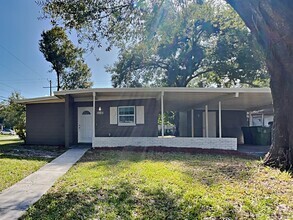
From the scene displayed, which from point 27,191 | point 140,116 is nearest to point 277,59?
point 27,191

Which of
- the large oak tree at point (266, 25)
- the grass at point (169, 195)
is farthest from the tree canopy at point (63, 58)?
the grass at point (169, 195)

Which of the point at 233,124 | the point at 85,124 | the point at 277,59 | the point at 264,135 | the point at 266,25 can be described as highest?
the point at 266,25

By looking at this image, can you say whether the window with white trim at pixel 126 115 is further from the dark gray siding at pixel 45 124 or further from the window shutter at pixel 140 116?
the dark gray siding at pixel 45 124

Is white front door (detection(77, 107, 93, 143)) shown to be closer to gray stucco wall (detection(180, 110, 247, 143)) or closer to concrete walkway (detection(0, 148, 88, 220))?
concrete walkway (detection(0, 148, 88, 220))

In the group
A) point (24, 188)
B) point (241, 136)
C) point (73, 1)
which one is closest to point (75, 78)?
point (241, 136)

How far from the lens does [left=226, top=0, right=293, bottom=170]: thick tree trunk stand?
5.86m

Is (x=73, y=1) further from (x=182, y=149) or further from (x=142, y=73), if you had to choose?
(x=142, y=73)

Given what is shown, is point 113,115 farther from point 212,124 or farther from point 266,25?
point 266,25

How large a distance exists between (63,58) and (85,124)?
1176cm

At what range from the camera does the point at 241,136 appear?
19.2 m

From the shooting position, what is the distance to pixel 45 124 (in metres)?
14.7

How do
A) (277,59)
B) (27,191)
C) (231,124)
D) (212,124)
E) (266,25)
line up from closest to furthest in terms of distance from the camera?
(27,191), (266,25), (277,59), (231,124), (212,124)

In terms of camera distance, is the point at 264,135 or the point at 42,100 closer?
the point at 42,100

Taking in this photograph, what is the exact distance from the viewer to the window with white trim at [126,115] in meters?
13.9
